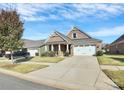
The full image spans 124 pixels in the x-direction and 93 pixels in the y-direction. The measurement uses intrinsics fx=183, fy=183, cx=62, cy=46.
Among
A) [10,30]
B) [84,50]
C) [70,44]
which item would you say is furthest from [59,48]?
[10,30]

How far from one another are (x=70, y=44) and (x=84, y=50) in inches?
133

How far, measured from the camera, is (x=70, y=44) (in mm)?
37719

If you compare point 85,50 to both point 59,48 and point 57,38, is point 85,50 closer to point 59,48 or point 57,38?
point 59,48

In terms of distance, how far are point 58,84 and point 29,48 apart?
33.5 metres

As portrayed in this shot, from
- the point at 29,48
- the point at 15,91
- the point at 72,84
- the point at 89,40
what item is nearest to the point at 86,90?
the point at 72,84

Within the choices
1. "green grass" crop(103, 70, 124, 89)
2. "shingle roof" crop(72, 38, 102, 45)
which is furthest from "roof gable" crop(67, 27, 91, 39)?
"green grass" crop(103, 70, 124, 89)

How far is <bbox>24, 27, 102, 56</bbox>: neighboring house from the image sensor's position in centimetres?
3606

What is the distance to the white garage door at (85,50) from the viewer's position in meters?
37.8

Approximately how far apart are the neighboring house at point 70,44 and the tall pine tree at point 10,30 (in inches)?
552

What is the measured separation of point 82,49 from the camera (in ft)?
127

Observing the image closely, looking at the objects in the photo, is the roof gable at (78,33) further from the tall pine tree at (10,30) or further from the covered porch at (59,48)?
the tall pine tree at (10,30)

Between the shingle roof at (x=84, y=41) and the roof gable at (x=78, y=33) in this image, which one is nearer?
the shingle roof at (x=84, y=41)

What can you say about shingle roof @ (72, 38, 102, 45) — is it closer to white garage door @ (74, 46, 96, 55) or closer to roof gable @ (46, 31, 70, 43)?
white garage door @ (74, 46, 96, 55)

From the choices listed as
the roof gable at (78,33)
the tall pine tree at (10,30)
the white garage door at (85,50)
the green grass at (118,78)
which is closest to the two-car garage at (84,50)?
the white garage door at (85,50)
